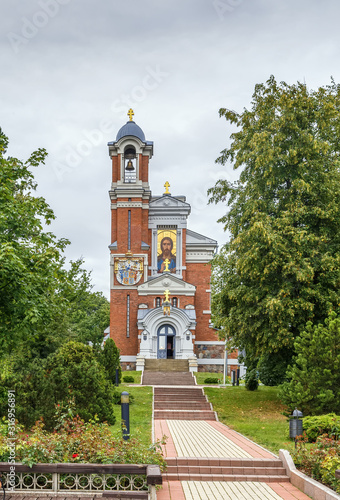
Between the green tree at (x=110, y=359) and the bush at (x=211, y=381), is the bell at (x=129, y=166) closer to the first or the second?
the bush at (x=211, y=381)

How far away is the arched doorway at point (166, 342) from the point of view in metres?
37.0

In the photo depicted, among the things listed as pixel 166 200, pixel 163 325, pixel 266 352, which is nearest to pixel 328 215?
pixel 266 352

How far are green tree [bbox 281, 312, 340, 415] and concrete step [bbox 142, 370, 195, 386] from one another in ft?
49.2

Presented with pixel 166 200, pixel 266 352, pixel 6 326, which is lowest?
pixel 266 352

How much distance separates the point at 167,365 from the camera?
1371 inches

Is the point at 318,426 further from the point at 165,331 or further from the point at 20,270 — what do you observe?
the point at 165,331

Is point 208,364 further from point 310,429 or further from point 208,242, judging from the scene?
point 310,429

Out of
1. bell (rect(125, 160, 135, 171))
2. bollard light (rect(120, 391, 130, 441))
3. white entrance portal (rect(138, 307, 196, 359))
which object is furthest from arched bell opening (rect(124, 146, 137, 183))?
bollard light (rect(120, 391, 130, 441))

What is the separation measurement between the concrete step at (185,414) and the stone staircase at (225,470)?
8.53m

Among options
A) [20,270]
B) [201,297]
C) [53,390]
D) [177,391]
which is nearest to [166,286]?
[201,297]

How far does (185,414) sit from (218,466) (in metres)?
9.02

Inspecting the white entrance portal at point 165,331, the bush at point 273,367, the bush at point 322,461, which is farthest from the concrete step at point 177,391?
the white entrance portal at point 165,331

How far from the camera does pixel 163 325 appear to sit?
37375 mm

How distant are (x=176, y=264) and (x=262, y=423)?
25.0 meters
